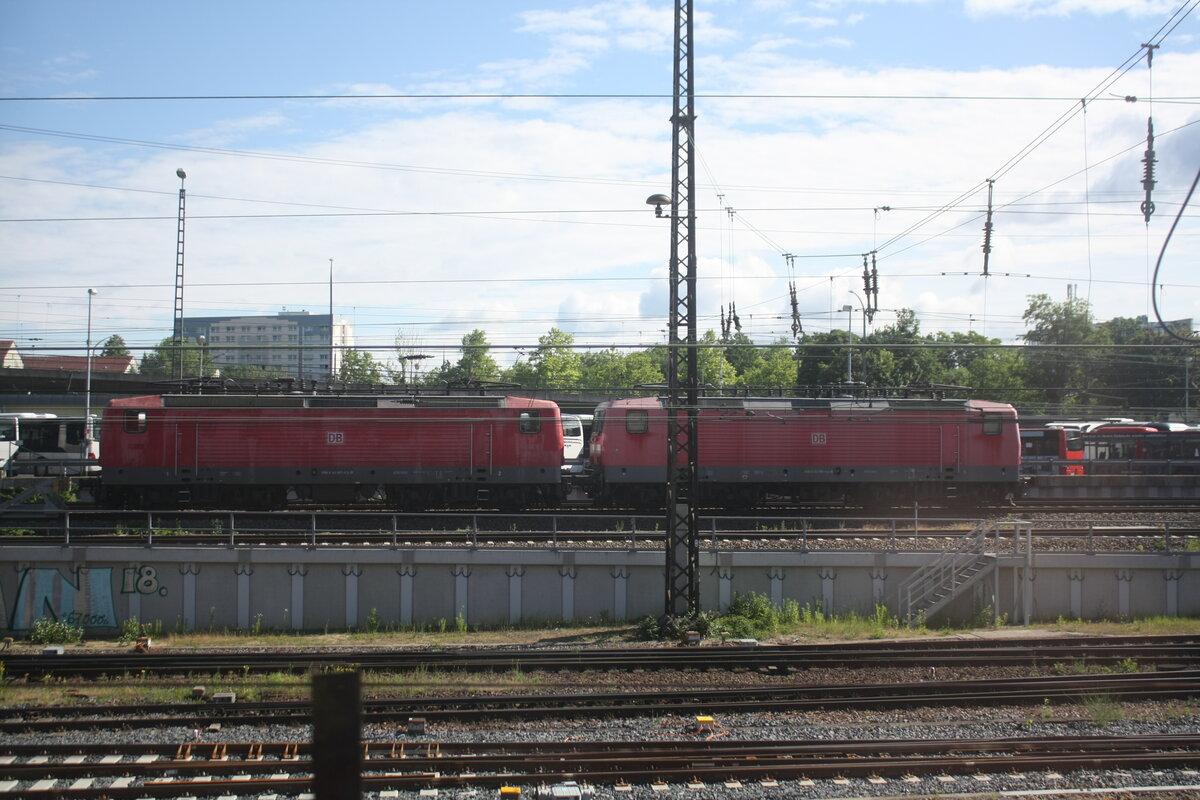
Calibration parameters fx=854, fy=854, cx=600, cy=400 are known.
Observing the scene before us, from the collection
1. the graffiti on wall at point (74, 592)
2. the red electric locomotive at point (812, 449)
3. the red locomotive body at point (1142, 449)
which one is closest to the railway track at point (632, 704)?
the graffiti on wall at point (74, 592)

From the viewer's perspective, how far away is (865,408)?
2758 centimetres

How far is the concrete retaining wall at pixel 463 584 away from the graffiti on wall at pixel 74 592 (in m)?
0.02

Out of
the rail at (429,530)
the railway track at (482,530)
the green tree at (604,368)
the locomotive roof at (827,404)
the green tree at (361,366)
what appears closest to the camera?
the rail at (429,530)

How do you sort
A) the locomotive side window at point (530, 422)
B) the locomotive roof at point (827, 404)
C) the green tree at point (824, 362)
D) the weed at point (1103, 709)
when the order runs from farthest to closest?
the green tree at point (824, 362) < the locomotive roof at point (827, 404) < the locomotive side window at point (530, 422) < the weed at point (1103, 709)

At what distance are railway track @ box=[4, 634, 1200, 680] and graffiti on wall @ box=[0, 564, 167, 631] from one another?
3.71 metres

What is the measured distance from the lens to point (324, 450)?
26.7m

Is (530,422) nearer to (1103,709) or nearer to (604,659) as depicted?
(604,659)

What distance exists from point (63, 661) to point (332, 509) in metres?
12.5

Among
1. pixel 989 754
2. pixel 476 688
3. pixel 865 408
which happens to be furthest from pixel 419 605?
pixel 865 408

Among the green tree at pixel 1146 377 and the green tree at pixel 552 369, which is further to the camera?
the green tree at pixel 552 369

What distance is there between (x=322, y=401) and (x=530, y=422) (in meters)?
6.54

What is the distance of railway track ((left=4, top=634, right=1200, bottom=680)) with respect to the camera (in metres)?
14.7

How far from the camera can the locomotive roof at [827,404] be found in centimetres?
2741

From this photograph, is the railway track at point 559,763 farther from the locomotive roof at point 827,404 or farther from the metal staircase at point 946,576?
the locomotive roof at point 827,404
